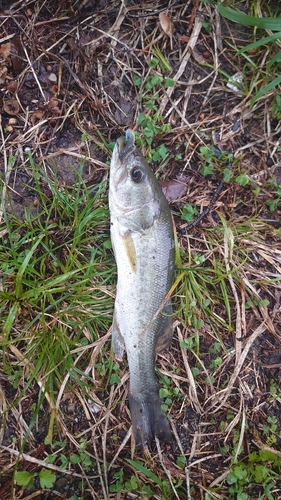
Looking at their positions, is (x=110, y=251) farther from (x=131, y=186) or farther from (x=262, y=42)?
(x=262, y=42)

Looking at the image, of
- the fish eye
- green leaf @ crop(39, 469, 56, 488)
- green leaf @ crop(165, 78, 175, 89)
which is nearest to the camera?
the fish eye

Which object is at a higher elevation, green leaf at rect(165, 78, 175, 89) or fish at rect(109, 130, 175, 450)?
green leaf at rect(165, 78, 175, 89)

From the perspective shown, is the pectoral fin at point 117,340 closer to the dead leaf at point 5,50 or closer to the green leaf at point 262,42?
the dead leaf at point 5,50

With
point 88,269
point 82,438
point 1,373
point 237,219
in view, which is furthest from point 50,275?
point 237,219

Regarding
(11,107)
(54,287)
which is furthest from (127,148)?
(54,287)

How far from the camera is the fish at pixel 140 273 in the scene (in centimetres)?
321

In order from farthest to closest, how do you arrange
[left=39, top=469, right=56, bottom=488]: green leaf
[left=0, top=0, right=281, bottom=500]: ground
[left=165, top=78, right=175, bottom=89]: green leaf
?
[left=165, top=78, right=175, bottom=89]: green leaf < [left=0, top=0, right=281, bottom=500]: ground < [left=39, top=469, right=56, bottom=488]: green leaf

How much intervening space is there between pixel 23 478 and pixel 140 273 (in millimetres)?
1871

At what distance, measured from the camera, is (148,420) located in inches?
135

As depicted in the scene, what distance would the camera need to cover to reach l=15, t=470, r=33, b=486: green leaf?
327 centimetres

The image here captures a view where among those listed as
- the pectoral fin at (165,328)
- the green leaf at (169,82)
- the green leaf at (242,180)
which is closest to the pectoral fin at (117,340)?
the pectoral fin at (165,328)

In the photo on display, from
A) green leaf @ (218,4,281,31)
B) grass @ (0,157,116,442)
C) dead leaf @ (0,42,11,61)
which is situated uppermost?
dead leaf @ (0,42,11,61)

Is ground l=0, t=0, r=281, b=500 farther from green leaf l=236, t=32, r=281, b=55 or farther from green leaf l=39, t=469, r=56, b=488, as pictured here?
green leaf l=236, t=32, r=281, b=55

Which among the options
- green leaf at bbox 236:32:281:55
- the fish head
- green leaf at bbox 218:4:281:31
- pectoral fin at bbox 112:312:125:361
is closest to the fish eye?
the fish head
